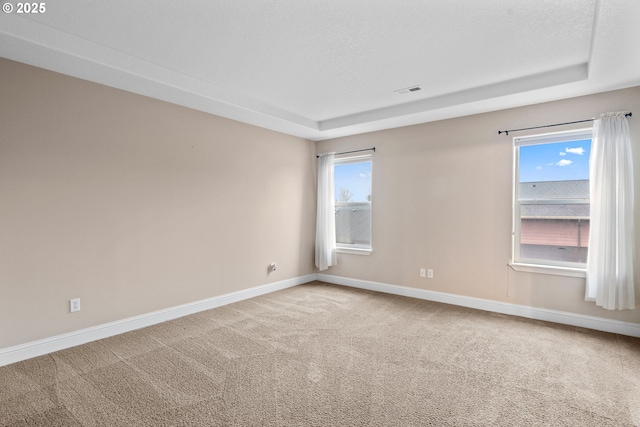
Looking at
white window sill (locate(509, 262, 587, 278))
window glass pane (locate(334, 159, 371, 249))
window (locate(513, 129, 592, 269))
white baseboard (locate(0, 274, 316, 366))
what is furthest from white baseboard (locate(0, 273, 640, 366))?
window glass pane (locate(334, 159, 371, 249))

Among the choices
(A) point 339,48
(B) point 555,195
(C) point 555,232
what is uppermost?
(A) point 339,48

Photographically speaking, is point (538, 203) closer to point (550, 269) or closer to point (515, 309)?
point (550, 269)

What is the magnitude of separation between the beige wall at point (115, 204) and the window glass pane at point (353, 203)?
Answer: 4.41 ft

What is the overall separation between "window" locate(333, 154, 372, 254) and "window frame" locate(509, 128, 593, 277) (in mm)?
2064

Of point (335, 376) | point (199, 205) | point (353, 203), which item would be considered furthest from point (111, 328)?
point (353, 203)

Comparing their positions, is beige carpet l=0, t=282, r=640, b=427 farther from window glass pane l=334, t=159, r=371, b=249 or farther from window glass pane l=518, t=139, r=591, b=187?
window glass pane l=334, t=159, r=371, b=249

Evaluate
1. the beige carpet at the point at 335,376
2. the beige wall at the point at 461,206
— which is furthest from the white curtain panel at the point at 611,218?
the beige carpet at the point at 335,376

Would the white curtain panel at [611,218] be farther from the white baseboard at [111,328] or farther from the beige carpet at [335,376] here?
the white baseboard at [111,328]

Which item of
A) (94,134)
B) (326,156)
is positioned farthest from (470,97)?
(94,134)

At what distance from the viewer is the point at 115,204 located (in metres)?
3.40

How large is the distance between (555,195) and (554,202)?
0.09m

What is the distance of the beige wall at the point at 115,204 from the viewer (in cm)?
281

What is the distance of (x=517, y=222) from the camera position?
13.3 ft

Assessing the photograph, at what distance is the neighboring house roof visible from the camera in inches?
145
